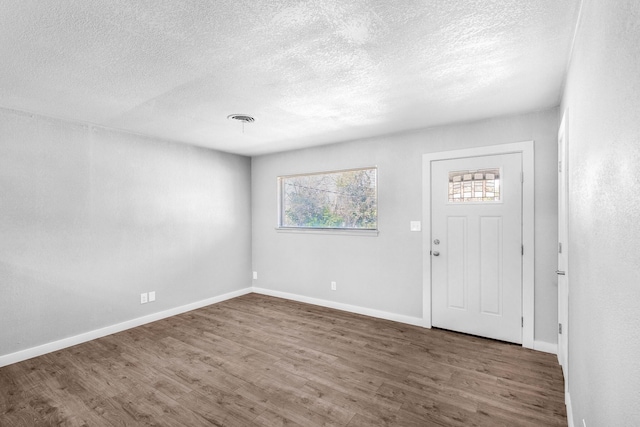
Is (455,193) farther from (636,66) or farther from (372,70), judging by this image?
(636,66)

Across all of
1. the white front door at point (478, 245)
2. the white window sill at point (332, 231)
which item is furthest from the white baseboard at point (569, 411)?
the white window sill at point (332, 231)

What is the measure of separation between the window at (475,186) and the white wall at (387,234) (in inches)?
12.9

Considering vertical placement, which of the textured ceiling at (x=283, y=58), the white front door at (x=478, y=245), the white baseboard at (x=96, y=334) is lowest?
the white baseboard at (x=96, y=334)

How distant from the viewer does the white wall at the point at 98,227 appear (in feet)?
9.84

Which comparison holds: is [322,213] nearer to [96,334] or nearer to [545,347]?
[545,347]

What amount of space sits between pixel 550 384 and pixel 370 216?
248cm

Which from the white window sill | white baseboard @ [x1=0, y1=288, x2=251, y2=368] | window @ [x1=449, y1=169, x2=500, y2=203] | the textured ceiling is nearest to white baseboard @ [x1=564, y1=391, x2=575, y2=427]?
window @ [x1=449, y1=169, x2=500, y2=203]

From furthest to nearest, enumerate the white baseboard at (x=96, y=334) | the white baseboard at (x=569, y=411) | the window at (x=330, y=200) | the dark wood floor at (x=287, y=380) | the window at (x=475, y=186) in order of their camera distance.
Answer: the window at (x=330, y=200)
the window at (x=475, y=186)
the white baseboard at (x=96, y=334)
the dark wood floor at (x=287, y=380)
the white baseboard at (x=569, y=411)

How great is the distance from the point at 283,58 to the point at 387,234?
8.56 feet

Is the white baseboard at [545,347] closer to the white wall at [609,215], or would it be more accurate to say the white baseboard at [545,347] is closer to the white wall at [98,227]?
the white wall at [609,215]

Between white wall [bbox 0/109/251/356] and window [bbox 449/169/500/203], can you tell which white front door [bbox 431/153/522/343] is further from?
white wall [bbox 0/109/251/356]

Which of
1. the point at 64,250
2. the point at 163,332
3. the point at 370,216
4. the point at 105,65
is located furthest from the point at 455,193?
the point at 64,250

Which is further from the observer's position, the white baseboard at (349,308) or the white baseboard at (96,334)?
the white baseboard at (349,308)

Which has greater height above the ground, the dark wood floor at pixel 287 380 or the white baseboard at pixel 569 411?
the white baseboard at pixel 569 411
